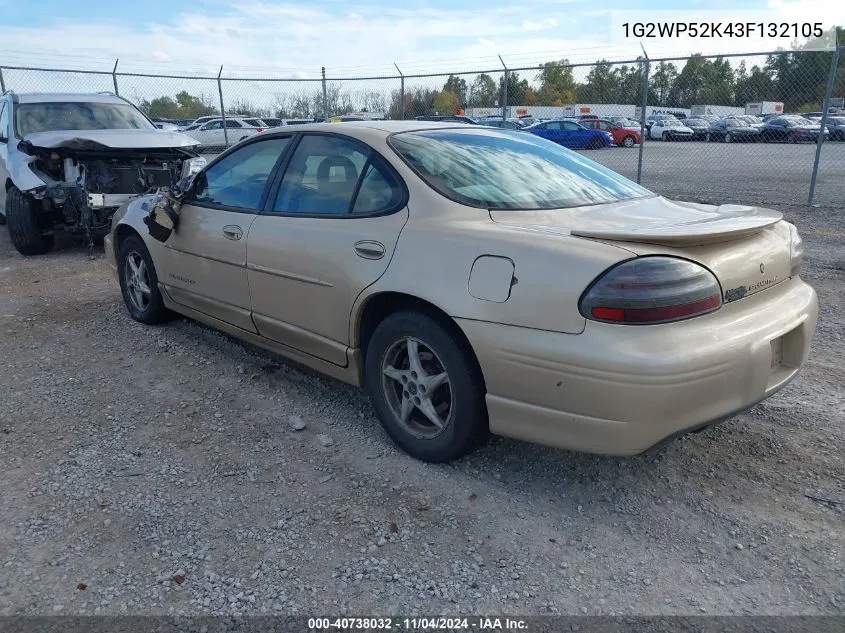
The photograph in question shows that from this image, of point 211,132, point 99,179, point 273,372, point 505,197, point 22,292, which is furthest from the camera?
point 211,132

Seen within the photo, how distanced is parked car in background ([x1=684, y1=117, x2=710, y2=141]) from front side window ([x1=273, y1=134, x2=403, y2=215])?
28.0 meters

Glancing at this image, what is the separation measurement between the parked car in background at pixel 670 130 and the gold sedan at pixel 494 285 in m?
29.3

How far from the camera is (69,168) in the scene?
7324 millimetres

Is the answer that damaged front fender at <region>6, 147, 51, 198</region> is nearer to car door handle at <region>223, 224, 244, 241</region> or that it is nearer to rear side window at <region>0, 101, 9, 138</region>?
rear side window at <region>0, 101, 9, 138</region>

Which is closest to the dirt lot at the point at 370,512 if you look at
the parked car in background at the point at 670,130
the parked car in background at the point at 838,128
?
the parked car in background at the point at 838,128

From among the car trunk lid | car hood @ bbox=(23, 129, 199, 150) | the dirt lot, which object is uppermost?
car hood @ bbox=(23, 129, 199, 150)

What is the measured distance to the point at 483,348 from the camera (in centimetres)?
260

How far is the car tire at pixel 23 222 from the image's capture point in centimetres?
752

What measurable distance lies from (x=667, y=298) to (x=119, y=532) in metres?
2.24

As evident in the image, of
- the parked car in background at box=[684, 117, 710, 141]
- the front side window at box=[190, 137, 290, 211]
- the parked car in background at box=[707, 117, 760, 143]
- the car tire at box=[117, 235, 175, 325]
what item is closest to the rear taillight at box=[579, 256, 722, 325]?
the front side window at box=[190, 137, 290, 211]

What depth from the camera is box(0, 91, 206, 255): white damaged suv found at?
23.6 feet

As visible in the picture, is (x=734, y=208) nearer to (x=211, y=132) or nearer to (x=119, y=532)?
(x=119, y=532)

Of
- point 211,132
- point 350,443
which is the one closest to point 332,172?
point 350,443

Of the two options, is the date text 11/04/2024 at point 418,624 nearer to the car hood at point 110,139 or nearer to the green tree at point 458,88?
the car hood at point 110,139
